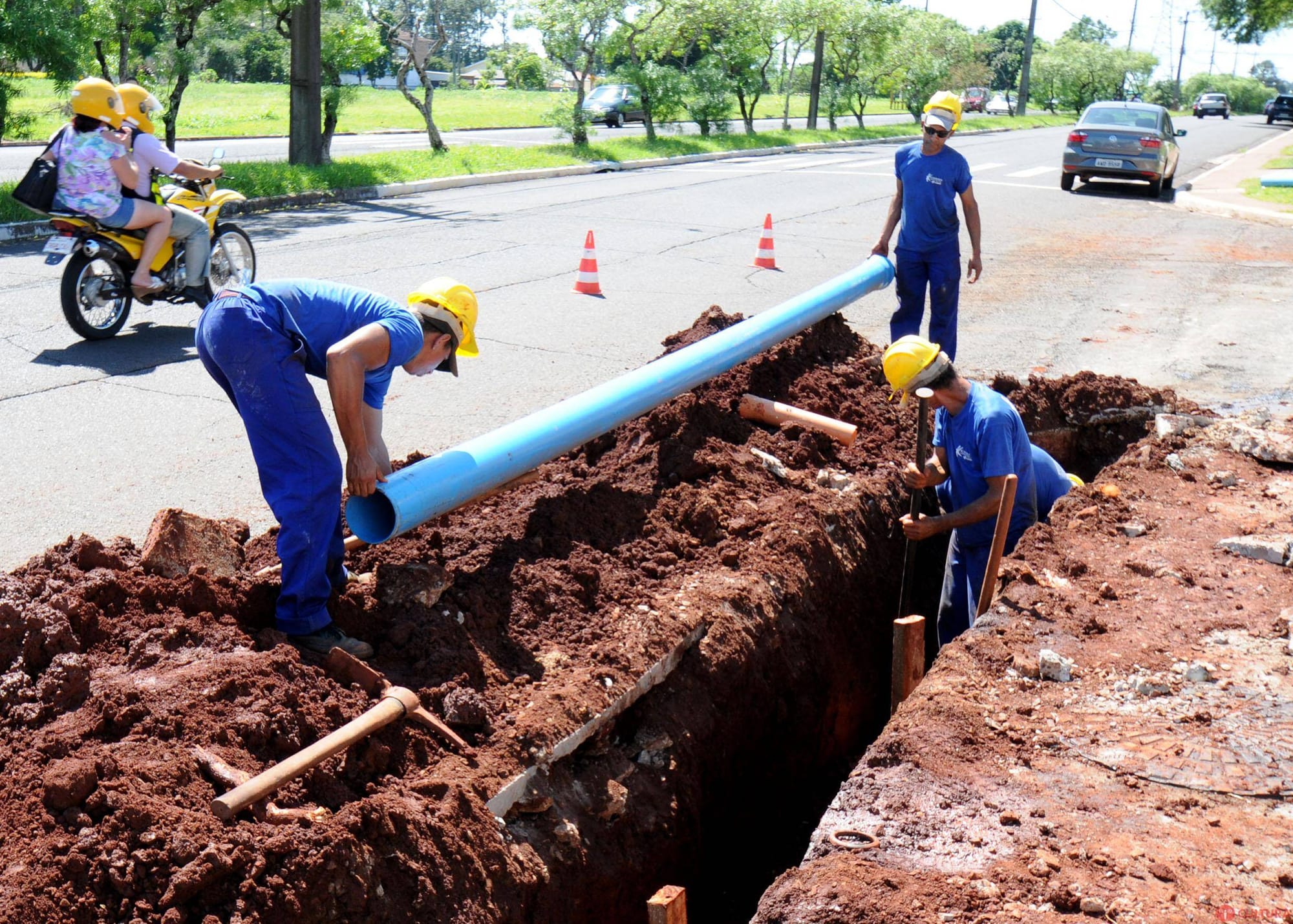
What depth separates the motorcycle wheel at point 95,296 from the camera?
8508mm

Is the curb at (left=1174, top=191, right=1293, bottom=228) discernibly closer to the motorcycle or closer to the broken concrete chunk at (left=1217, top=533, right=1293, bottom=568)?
the broken concrete chunk at (left=1217, top=533, right=1293, bottom=568)

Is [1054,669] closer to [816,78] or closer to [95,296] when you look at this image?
[95,296]

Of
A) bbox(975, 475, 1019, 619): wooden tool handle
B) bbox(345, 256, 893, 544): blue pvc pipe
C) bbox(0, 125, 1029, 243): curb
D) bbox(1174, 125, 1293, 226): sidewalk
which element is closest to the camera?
bbox(345, 256, 893, 544): blue pvc pipe

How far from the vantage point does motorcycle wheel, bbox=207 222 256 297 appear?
9.56 m

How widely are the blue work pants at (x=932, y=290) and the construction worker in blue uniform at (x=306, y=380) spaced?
193 inches

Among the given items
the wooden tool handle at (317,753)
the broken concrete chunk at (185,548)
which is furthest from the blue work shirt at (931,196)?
the wooden tool handle at (317,753)

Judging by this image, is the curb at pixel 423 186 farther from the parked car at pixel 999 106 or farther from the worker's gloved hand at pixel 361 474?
the parked car at pixel 999 106

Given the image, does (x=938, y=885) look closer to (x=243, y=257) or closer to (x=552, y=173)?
(x=243, y=257)

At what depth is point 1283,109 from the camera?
64250 millimetres

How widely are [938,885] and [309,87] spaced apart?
17255 mm

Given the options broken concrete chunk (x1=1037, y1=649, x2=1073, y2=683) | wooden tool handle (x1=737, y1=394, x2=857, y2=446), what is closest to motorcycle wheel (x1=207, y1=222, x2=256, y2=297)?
wooden tool handle (x1=737, y1=394, x2=857, y2=446)

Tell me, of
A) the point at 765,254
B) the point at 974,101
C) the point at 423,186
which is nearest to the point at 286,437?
the point at 765,254

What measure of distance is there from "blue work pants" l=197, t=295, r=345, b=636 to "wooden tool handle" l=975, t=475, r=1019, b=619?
288 centimetres

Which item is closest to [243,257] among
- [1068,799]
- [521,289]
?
[521,289]
